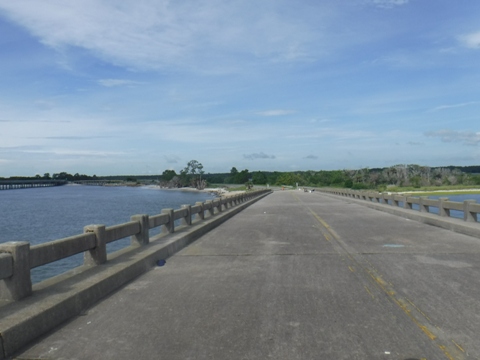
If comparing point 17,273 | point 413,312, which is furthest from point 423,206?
point 17,273

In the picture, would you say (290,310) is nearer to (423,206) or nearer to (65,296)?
(65,296)

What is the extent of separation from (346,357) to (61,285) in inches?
171

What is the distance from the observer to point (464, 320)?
6320 mm

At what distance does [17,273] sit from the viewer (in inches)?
246

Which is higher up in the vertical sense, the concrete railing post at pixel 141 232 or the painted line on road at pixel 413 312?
the concrete railing post at pixel 141 232

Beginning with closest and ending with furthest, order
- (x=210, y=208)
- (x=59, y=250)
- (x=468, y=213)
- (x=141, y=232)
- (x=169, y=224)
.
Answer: (x=59, y=250), (x=141, y=232), (x=169, y=224), (x=468, y=213), (x=210, y=208)

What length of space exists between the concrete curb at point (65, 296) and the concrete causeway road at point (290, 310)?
179mm

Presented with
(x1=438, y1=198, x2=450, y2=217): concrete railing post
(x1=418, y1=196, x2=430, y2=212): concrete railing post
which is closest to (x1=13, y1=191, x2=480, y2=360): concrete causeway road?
(x1=438, y1=198, x2=450, y2=217): concrete railing post

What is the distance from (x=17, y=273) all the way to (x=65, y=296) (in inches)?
28.7

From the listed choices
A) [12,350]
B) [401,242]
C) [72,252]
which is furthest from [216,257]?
[12,350]

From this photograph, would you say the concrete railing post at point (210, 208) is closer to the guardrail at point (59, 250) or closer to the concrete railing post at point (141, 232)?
the guardrail at point (59, 250)

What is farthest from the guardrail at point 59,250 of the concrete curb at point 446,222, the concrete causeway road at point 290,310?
the concrete curb at point 446,222

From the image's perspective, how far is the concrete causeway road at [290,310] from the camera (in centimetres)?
536

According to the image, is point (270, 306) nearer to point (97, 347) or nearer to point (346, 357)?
point (346, 357)
